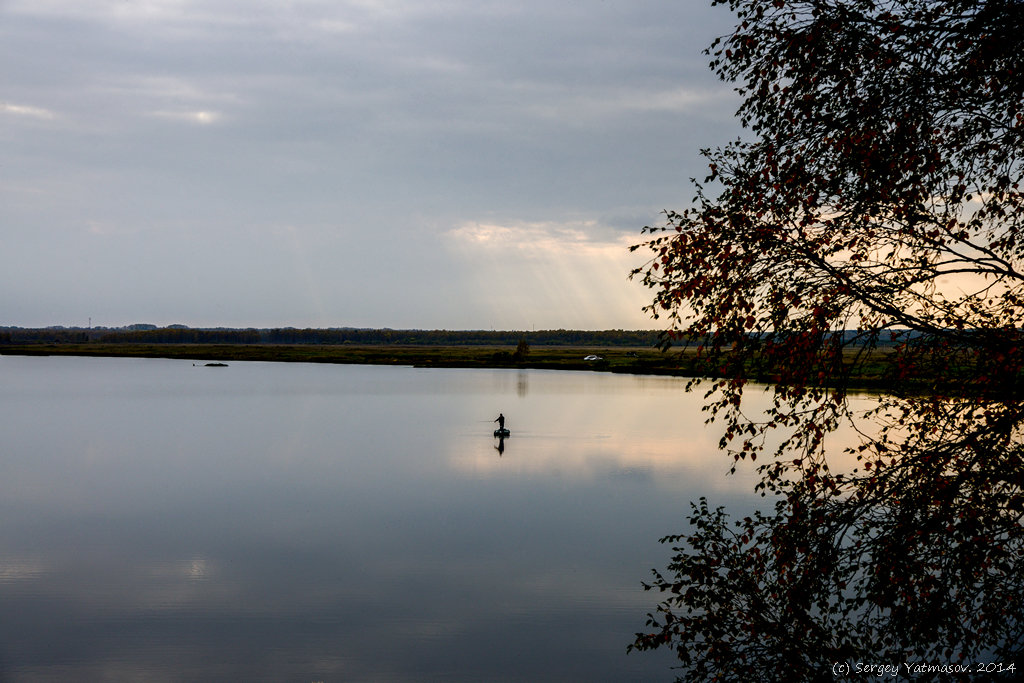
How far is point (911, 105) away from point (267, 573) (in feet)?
55.4

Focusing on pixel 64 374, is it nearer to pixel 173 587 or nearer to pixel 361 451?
pixel 361 451

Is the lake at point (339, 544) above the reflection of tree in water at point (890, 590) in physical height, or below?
below

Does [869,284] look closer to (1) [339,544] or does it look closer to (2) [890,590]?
(2) [890,590]

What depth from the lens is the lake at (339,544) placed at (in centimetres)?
1499

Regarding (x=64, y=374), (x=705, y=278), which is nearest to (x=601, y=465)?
(x=705, y=278)

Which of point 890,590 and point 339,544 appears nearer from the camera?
point 890,590

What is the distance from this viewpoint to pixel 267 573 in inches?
794

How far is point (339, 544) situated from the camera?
23.0m

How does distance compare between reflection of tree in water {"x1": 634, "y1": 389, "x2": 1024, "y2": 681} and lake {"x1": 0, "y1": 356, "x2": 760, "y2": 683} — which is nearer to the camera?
reflection of tree in water {"x1": 634, "y1": 389, "x2": 1024, "y2": 681}

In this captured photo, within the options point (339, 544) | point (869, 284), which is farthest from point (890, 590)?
point (339, 544)

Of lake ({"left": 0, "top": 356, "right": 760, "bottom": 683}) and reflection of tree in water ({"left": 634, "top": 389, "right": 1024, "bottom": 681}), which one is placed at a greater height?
reflection of tree in water ({"left": 634, "top": 389, "right": 1024, "bottom": 681})

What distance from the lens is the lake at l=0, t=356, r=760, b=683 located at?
590 inches

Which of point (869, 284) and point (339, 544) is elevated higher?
point (869, 284)

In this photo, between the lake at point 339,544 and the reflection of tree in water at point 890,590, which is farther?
the lake at point 339,544
